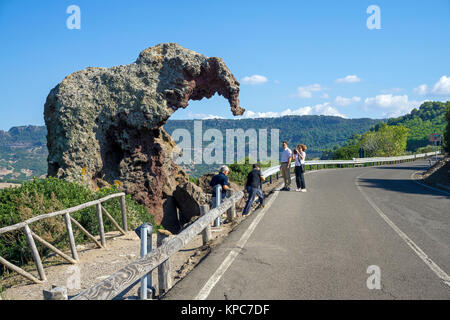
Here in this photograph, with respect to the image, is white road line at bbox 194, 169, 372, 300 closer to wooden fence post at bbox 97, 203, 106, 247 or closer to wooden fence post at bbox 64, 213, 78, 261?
wooden fence post at bbox 64, 213, 78, 261

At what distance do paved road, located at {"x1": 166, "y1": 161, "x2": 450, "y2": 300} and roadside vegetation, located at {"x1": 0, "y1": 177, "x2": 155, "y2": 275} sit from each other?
462 centimetres

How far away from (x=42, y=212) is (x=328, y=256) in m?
7.67

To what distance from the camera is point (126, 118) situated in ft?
58.5

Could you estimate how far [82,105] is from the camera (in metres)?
17.3

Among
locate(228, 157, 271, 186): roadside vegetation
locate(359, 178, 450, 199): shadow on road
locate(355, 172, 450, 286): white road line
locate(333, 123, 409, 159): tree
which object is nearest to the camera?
locate(355, 172, 450, 286): white road line

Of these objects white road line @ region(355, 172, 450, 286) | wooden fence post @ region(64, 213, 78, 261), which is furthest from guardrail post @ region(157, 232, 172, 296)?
white road line @ region(355, 172, 450, 286)

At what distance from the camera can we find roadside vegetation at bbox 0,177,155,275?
884 centimetres

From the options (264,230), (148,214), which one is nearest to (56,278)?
(264,230)

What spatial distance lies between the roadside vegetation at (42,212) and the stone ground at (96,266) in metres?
0.48

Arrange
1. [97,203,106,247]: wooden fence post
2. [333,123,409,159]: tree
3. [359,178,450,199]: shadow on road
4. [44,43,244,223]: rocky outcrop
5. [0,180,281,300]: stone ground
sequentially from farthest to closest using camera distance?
[333,123,409,159]: tree → [44,43,244,223]: rocky outcrop → [359,178,450,199]: shadow on road → [97,203,106,247]: wooden fence post → [0,180,281,300]: stone ground

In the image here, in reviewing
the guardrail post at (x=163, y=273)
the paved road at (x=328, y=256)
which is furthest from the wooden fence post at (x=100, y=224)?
the guardrail post at (x=163, y=273)

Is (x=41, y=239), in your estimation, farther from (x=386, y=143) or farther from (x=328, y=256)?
(x=386, y=143)

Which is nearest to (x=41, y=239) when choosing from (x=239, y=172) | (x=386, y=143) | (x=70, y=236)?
(x=70, y=236)
